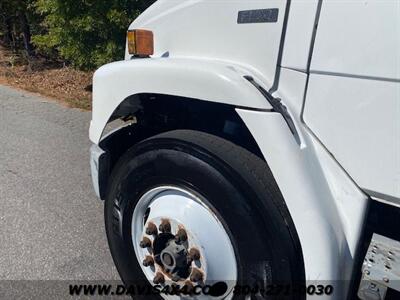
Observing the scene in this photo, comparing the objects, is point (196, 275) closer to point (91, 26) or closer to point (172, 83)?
point (172, 83)

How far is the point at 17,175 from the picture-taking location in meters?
4.21

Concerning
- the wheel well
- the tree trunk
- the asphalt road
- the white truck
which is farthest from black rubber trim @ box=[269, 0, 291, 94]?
the tree trunk

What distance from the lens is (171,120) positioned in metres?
2.44

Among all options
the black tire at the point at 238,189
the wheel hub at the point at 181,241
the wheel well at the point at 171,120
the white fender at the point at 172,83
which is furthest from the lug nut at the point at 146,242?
the white fender at the point at 172,83

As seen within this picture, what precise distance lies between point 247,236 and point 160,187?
526mm

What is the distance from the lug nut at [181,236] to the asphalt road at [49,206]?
0.94m

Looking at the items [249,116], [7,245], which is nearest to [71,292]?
[7,245]

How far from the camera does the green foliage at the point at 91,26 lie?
6.17 metres

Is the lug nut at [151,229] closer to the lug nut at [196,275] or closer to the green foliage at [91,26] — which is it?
the lug nut at [196,275]

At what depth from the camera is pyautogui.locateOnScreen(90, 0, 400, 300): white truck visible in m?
1.53

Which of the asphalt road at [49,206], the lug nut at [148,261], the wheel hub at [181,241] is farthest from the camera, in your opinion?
the asphalt road at [49,206]

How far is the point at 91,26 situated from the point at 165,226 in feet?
16.2

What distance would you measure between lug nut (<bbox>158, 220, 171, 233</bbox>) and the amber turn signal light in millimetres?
995

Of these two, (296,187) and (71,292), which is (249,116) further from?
(71,292)
